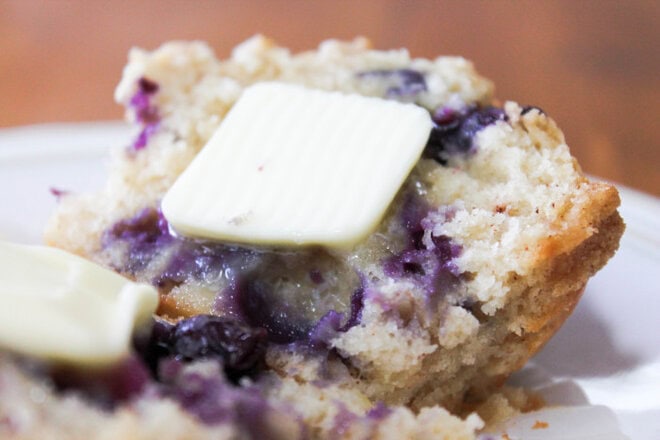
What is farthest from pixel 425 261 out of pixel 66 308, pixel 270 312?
pixel 66 308

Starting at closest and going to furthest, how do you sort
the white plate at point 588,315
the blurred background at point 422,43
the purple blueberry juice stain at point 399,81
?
the white plate at point 588,315
the purple blueberry juice stain at point 399,81
the blurred background at point 422,43

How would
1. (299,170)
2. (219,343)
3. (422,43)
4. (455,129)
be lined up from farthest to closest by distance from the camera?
(422,43) < (455,129) < (299,170) < (219,343)

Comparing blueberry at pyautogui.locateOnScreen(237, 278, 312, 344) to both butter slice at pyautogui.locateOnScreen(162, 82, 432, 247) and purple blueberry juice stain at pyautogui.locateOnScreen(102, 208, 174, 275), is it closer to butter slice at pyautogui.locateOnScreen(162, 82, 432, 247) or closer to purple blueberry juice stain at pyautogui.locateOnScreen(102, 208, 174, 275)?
butter slice at pyautogui.locateOnScreen(162, 82, 432, 247)

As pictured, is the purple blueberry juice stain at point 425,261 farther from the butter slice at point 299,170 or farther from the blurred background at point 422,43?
the blurred background at point 422,43

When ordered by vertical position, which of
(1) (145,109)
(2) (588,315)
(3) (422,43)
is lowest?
(1) (145,109)

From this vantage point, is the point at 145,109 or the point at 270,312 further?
the point at 145,109

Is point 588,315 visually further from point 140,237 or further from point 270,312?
point 140,237

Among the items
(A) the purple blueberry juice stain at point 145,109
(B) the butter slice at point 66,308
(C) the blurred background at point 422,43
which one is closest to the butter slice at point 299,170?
(A) the purple blueberry juice stain at point 145,109
